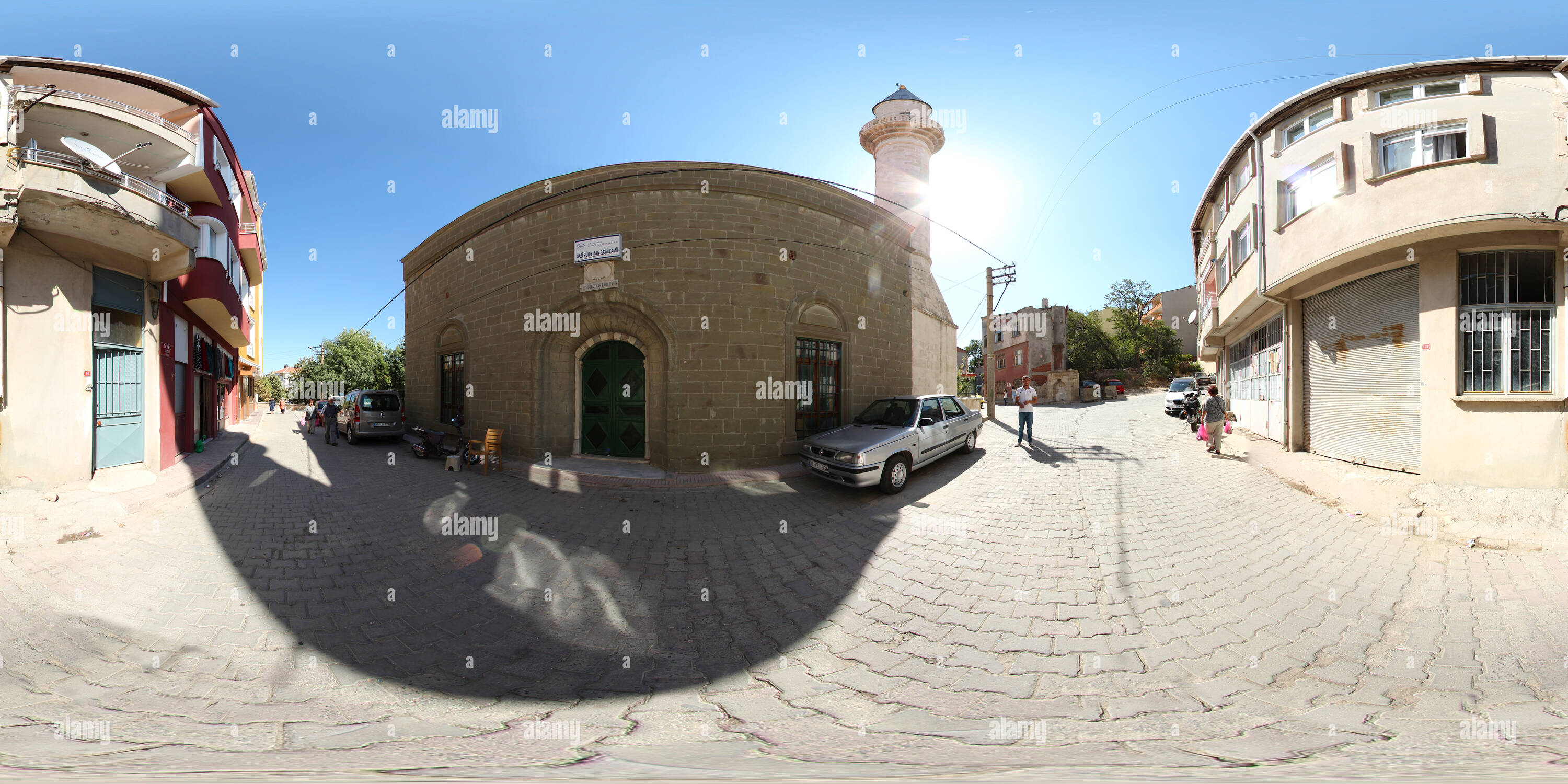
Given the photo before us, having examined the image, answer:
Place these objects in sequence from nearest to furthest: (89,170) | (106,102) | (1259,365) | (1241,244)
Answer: (89,170), (106,102), (1241,244), (1259,365)

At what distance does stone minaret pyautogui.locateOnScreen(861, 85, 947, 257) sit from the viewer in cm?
1628

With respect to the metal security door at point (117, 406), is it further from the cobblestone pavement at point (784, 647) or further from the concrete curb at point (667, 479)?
the concrete curb at point (667, 479)

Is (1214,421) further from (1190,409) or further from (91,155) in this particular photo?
(91,155)

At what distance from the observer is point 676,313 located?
871cm

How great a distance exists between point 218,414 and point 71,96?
452 inches

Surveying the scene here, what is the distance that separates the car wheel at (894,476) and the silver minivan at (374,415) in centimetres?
1374

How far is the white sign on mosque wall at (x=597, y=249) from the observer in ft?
29.2

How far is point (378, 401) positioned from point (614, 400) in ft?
29.2

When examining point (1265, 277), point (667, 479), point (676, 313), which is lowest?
point (667, 479)

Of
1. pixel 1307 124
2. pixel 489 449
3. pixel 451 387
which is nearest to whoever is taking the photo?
pixel 1307 124

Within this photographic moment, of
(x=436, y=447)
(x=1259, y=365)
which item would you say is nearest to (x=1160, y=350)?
(x=1259, y=365)

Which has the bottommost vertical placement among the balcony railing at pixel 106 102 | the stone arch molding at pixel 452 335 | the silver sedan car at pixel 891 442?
the silver sedan car at pixel 891 442

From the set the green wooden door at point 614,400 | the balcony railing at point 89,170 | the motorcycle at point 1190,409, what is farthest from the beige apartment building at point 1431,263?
the balcony railing at point 89,170

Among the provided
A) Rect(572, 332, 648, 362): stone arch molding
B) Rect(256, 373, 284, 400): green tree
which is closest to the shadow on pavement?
Rect(572, 332, 648, 362): stone arch molding
